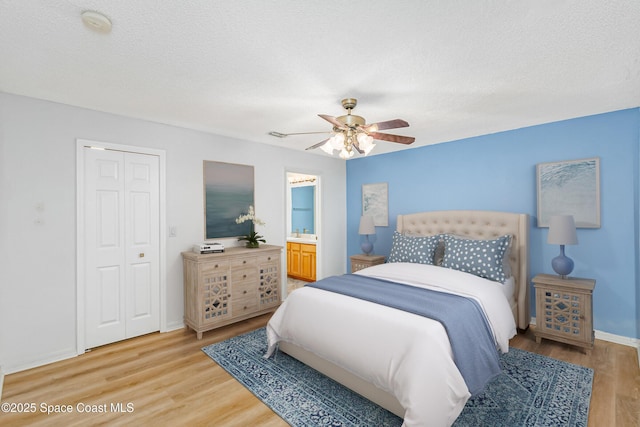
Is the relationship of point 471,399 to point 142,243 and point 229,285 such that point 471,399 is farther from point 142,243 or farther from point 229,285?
point 142,243

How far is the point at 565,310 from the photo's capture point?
298 centimetres

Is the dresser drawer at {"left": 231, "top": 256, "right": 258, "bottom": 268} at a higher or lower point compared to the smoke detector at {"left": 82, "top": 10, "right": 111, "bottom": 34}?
lower

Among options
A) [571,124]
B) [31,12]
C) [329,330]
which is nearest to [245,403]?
[329,330]

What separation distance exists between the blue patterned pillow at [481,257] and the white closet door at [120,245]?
3404 millimetres

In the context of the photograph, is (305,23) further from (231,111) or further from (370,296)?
(370,296)

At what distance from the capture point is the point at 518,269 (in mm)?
3488

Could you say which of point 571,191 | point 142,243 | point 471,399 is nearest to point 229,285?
point 142,243

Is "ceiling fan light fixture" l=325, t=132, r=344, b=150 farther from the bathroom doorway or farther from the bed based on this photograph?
the bathroom doorway

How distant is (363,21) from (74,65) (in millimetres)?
2043

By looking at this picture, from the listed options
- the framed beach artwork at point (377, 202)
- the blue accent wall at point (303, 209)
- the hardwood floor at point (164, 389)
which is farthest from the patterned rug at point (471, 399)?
the blue accent wall at point (303, 209)

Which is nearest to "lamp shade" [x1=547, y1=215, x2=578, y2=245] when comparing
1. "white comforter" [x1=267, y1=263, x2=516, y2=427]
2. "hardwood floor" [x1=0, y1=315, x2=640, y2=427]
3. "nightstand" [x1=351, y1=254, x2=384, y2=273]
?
"white comforter" [x1=267, y1=263, x2=516, y2=427]

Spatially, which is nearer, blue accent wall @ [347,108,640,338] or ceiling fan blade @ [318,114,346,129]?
ceiling fan blade @ [318,114,346,129]

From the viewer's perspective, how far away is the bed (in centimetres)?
182

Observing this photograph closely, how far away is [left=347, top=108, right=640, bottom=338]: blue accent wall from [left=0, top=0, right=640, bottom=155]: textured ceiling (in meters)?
0.31
